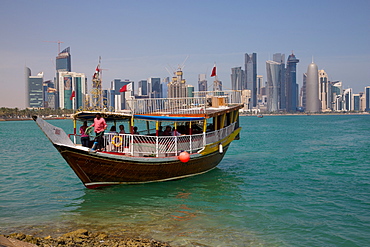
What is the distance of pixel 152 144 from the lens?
14484 mm

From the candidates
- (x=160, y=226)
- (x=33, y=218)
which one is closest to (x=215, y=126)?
(x=160, y=226)

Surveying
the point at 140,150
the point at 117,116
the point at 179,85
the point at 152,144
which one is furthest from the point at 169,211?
the point at 179,85

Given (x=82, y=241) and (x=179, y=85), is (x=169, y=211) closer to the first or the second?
(x=82, y=241)

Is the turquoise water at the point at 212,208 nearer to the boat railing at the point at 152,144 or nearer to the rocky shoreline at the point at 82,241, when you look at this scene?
the rocky shoreline at the point at 82,241

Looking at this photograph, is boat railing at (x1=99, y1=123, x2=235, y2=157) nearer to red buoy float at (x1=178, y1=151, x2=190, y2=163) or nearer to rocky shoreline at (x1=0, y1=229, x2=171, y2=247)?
red buoy float at (x1=178, y1=151, x2=190, y2=163)

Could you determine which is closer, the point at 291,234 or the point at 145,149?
the point at 291,234

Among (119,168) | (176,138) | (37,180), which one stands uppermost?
(176,138)

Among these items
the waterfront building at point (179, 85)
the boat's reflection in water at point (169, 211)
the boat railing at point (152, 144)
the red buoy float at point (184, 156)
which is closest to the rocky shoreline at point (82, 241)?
the boat's reflection in water at point (169, 211)

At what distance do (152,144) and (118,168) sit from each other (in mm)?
1772

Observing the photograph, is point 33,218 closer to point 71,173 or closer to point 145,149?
point 145,149

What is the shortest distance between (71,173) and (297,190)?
11.9 metres

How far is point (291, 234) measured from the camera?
984 cm

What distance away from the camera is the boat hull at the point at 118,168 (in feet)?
40.9

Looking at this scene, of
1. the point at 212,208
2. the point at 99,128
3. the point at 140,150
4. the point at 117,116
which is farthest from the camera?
the point at 117,116
